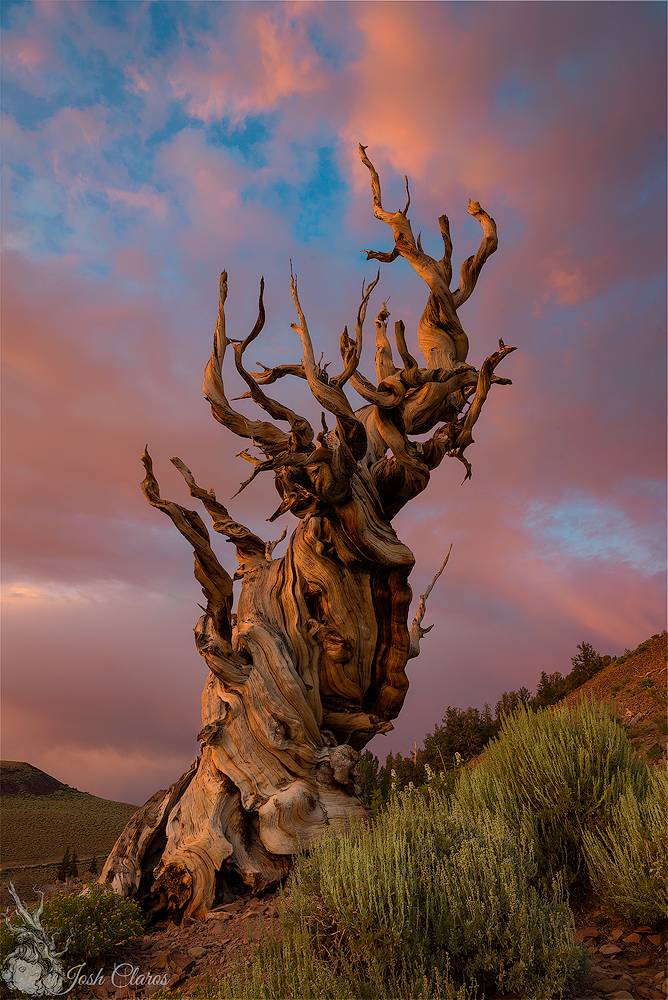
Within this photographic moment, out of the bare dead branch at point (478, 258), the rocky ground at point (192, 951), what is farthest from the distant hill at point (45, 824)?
the bare dead branch at point (478, 258)

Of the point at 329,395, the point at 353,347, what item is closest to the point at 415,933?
the point at 329,395

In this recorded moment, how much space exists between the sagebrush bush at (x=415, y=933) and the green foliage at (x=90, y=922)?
2.34 m

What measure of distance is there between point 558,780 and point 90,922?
174 inches

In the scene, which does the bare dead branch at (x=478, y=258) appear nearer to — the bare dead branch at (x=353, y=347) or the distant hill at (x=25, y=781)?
the bare dead branch at (x=353, y=347)

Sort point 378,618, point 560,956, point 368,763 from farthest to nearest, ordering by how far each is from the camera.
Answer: point 368,763, point 378,618, point 560,956

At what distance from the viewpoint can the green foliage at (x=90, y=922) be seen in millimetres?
6180

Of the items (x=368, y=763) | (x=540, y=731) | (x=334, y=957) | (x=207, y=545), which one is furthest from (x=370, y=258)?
(x=368, y=763)

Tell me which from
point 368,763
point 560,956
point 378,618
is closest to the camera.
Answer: point 560,956

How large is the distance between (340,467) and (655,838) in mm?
5211

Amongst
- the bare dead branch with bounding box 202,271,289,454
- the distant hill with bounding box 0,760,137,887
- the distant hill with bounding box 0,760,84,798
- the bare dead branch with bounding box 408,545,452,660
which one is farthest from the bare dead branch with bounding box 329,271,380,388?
the distant hill with bounding box 0,760,84,798

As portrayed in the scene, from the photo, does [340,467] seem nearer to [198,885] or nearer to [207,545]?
[207,545]

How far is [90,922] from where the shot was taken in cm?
645

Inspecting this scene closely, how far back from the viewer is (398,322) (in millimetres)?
10188

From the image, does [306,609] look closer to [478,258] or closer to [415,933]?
[415,933]
